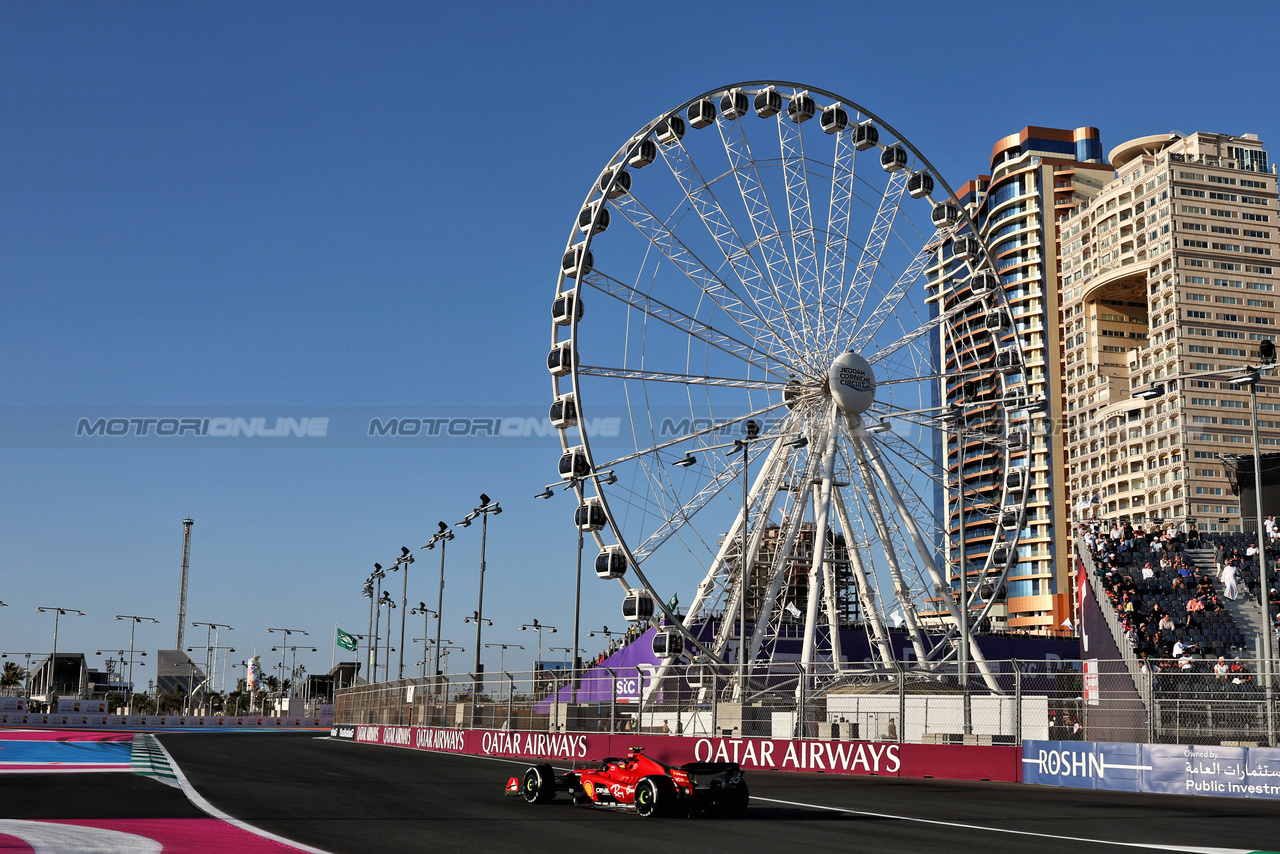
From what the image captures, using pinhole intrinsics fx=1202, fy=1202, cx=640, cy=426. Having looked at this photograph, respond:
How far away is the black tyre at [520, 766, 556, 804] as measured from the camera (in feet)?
61.9

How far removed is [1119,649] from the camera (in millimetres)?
42875

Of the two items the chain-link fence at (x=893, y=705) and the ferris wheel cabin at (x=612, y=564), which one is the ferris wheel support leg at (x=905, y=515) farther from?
the ferris wheel cabin at (x=612, y=564)

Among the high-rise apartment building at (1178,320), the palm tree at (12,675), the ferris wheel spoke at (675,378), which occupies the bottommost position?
the palm tree at (12,675)

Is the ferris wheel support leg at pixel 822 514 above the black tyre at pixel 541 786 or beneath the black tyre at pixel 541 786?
above

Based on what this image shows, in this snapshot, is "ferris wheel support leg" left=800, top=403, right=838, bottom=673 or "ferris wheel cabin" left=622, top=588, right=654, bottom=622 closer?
"ferris wheel cabin" left=622, top=588, right=654, bottom=622

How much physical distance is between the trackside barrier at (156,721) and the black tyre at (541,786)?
56.6 metres

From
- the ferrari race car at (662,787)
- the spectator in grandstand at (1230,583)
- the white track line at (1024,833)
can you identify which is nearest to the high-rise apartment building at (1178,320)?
the spectator in grandstand at (1230,583)

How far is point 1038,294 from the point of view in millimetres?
136000

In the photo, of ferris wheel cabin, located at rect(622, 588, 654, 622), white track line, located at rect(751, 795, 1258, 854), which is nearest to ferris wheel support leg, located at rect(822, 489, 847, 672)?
ferris wheel cabin, located at rect(622, 588, 654, 622)

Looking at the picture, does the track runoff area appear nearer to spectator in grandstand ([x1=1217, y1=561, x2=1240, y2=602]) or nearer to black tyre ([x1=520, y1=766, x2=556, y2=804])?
black tyre ([x1=520, y1=766, x2=556, y2=804])

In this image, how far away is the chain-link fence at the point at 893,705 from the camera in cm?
2312

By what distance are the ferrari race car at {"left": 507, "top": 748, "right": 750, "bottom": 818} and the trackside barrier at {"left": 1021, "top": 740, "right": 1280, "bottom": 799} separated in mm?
9383

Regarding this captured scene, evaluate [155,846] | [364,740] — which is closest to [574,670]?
[155,846]

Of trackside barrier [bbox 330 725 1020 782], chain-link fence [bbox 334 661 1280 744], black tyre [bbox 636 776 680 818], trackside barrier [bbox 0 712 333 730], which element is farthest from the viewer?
trackside barrier [bbox 0 712 333 730]
